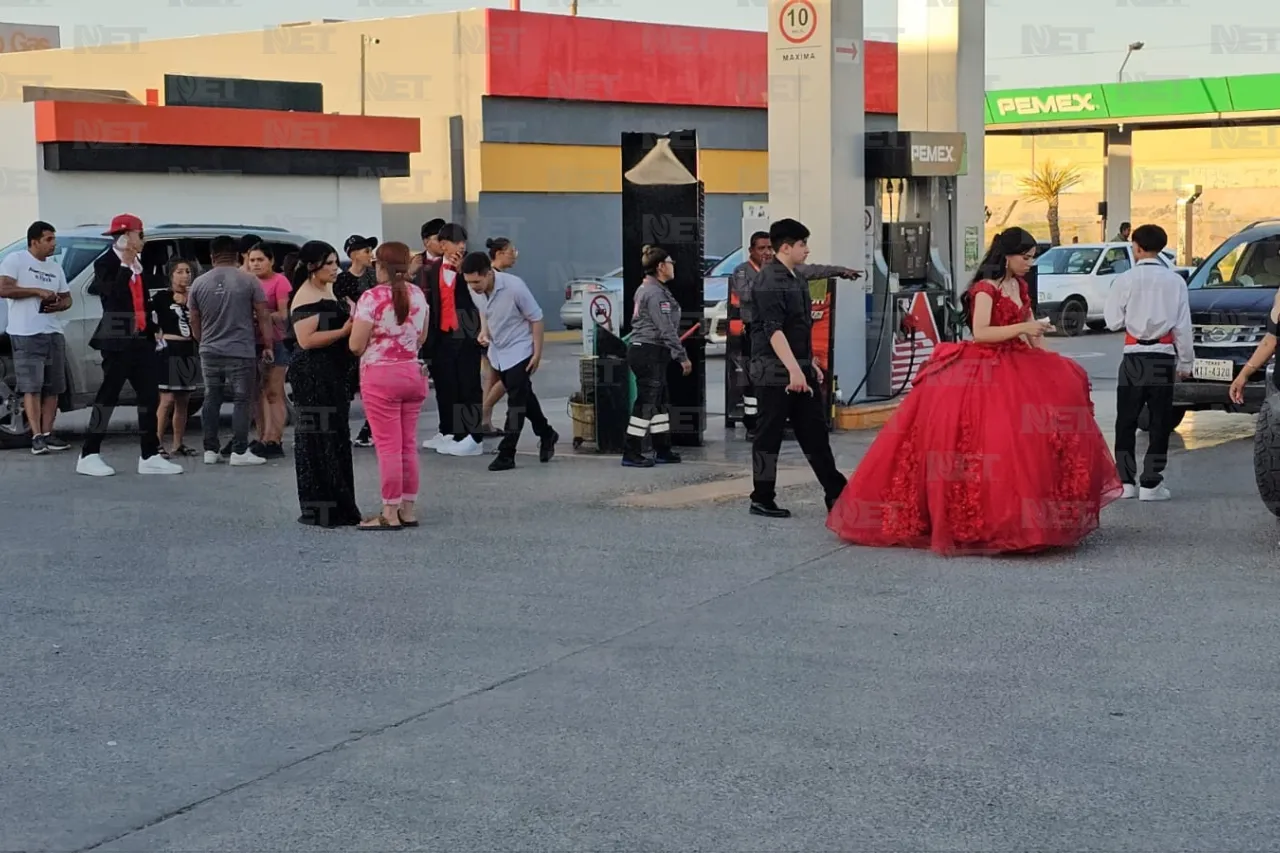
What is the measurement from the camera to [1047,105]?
45.3 m

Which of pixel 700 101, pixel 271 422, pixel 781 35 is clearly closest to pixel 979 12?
pixel 781 35

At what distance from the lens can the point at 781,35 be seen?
14.7 metres

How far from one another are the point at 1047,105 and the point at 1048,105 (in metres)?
0.03

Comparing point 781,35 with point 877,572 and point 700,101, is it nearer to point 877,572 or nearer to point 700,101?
point 877,572

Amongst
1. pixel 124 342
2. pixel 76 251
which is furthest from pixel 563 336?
pixel 124 342

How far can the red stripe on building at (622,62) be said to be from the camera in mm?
31562

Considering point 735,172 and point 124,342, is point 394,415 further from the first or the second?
point 735,172

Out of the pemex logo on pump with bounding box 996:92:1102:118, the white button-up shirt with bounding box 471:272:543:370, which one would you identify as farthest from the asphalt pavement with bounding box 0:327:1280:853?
the pemex logo on pump with bounding box 996:92:1102:118

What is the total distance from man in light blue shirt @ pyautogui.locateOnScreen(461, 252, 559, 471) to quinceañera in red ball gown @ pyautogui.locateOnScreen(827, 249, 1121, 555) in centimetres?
395

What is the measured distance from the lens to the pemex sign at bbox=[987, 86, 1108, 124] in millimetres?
44344

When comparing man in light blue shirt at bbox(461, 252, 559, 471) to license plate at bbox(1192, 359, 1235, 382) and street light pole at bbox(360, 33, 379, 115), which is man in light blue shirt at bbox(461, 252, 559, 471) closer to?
license plate at bbox(1192, 359, 1235, 382)

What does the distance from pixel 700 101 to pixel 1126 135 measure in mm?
18686

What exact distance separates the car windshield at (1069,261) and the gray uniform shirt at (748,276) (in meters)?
16.1

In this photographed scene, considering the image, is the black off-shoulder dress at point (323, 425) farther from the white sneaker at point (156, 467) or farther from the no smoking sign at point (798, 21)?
the no smoking sign at point (798, 21)
